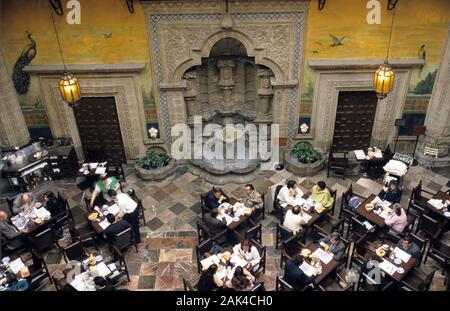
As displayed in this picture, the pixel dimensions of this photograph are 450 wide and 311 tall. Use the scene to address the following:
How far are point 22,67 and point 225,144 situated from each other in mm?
6211

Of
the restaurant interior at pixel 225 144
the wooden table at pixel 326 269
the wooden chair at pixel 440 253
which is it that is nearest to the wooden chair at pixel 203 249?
the restaurant interior at pixel 225 144

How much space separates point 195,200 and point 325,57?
5.32 metres

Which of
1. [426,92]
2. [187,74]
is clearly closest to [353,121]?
[426,92]

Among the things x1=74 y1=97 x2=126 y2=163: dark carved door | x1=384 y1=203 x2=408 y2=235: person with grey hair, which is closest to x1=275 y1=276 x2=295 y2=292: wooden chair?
x1=384 y1=203 x2=408 y2=235: person with grey hair

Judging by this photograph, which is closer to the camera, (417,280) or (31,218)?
(417,280)

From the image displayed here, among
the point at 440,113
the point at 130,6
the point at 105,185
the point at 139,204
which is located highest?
the point at 130,6

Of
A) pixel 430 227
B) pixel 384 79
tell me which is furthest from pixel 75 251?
pixel 430 227

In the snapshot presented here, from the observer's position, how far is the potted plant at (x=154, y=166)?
12250 mm

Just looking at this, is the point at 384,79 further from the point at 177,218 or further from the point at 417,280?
the point at 177,218

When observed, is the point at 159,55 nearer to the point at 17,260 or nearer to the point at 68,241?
the point at 68,241

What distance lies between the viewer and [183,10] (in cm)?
1044

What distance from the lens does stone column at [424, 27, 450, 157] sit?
11.1 metres

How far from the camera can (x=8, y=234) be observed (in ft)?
30.5

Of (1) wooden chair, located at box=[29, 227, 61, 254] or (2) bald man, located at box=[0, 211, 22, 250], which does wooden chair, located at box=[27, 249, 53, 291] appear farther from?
(2) bald man, located at box=[0, 211, 22, 250]
